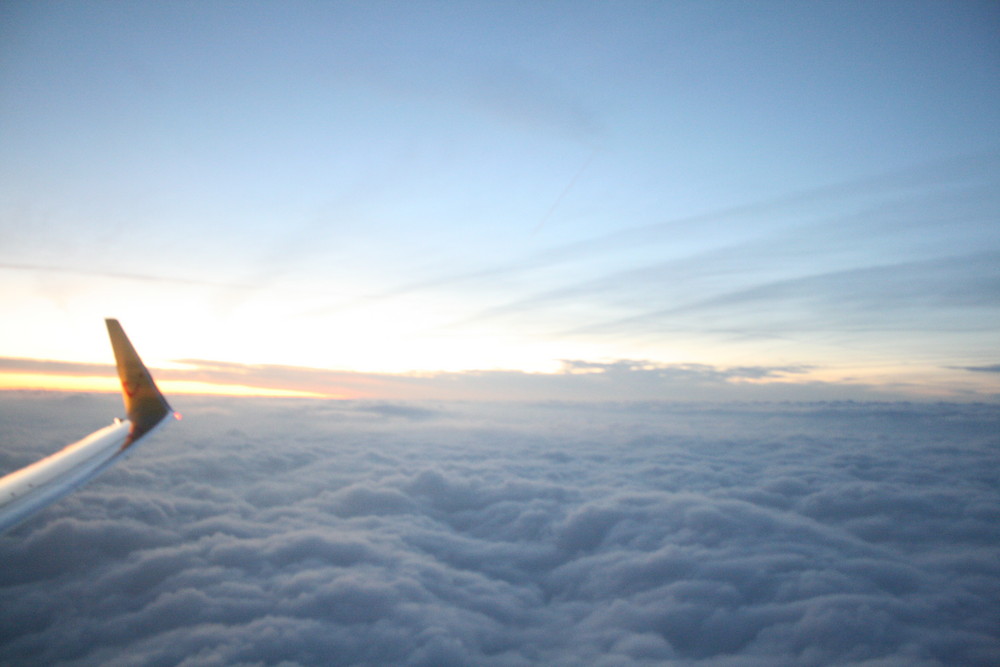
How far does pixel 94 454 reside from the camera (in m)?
10.1

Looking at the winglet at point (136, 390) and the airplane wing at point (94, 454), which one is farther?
the winglet at point (136, 390)

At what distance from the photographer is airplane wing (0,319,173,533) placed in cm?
749

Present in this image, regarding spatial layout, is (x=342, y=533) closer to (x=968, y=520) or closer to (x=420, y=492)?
(x=420, y=492)

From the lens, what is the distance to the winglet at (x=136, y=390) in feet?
35.4

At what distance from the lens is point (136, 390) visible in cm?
1169

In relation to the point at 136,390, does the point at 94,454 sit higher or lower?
lower

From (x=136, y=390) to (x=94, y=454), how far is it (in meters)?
2.20

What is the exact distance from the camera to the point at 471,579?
5325 cm

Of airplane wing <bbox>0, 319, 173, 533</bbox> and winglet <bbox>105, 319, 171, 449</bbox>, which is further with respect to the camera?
winglet <bbox>105, 319, 171, 449</bbox>

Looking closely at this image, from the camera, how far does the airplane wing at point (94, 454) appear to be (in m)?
7.49

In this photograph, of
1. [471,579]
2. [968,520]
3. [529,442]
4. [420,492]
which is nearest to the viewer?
[471,579]

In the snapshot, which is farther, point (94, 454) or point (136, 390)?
point (136, 390)

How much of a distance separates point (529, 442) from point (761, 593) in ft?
304

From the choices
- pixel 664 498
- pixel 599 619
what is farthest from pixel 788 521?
pixel 599 619
